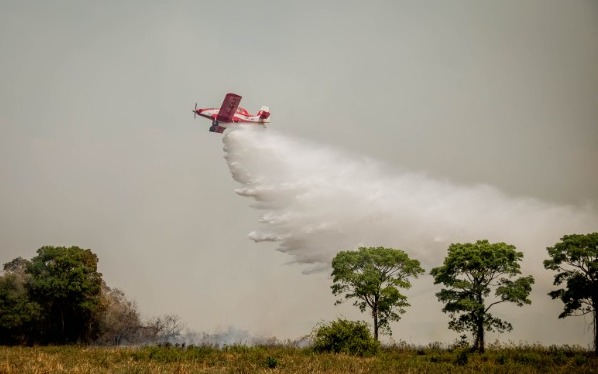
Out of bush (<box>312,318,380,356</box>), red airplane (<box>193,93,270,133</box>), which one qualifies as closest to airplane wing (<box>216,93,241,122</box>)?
red airplane (<box>193,93,270,133</box>)

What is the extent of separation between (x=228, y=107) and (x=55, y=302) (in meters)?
34.0

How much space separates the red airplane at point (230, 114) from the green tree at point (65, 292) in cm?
2540

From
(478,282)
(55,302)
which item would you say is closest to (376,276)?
(478,282)

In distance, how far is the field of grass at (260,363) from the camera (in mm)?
19491

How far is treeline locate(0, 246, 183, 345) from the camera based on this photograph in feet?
163

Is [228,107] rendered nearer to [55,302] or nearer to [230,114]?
[230,114]

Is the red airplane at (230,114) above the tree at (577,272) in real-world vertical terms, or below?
above

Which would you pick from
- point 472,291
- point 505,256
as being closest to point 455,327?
point 472,291

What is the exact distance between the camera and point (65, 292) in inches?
2032

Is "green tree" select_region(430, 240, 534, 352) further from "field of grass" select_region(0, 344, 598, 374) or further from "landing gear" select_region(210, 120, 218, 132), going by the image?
"landing gear" select_region(210, 120, 218, 132)

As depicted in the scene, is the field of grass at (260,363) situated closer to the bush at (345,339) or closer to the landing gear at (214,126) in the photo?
the bush at (345,339)

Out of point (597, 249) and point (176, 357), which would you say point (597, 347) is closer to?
point (597, 249)

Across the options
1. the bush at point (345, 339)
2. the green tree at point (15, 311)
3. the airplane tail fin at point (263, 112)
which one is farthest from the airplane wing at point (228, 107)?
the green tree at point (15, 311)

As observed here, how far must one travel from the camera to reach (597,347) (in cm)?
3803
